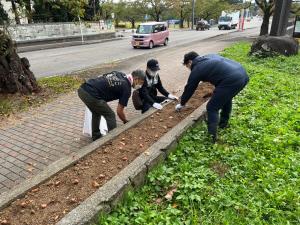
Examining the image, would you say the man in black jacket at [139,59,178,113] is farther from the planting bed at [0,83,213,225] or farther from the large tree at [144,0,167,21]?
the large tree at [144,0,167,21]

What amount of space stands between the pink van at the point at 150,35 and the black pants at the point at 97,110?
16040mm

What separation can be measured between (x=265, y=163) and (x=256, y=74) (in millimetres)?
5914

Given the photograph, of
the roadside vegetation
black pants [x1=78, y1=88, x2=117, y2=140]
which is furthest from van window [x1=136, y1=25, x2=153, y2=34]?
black pants [x1=78, y1=88, x2=117, y2=140]

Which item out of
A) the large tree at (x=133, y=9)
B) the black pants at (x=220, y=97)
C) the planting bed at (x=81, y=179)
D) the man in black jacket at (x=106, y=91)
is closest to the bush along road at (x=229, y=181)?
the black pants at (x=220, y=97)

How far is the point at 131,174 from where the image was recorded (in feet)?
11.3

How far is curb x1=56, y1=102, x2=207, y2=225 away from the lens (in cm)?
279

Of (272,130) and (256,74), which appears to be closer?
(272,130)

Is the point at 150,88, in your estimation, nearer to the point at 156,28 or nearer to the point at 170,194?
the point at 170,194

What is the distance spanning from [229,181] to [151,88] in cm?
284

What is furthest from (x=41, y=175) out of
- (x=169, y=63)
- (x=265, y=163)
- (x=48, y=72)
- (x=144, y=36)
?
(x=144, y=36)

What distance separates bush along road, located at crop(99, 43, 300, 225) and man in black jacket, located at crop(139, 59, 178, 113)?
1.21m

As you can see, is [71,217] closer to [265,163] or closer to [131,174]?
[131,174]

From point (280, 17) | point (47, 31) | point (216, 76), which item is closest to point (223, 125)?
point (216, 76)

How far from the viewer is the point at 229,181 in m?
3.70
